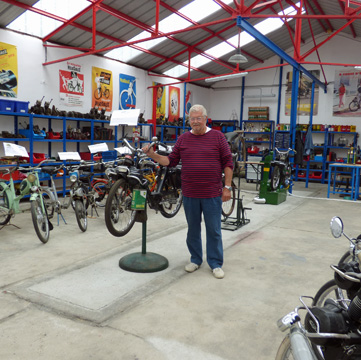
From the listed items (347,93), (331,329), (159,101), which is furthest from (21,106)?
(347,93)

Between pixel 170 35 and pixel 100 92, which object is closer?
pixel 170 35

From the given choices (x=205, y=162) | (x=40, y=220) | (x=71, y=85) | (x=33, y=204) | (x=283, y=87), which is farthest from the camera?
(x=283, y=87)

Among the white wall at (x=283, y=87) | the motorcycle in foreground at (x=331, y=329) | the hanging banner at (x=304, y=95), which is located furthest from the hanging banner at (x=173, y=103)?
the motorcycle in foreground at (x=331, y=329)

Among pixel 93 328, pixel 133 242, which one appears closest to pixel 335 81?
pixel 133 242

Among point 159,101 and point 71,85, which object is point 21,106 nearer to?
point 71,85

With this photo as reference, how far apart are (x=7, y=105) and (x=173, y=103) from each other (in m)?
7.27

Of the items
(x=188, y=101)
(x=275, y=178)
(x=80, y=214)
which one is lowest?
(x=80, y=214)

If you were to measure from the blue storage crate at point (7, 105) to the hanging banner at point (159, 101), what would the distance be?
5.63m

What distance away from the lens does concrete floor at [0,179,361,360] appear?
7.77ft

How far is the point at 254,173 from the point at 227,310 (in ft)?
29.1

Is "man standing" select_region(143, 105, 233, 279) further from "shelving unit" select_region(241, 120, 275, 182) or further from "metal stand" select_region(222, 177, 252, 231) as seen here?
"shelving unit" select_region(241, 120, 275, 182)

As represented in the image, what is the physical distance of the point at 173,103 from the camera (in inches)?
525

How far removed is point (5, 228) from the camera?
534 cm

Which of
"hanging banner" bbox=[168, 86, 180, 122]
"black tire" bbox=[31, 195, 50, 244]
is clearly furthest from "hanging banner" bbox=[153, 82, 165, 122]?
"black tire" bbox=[31, 195, 50, 244]
